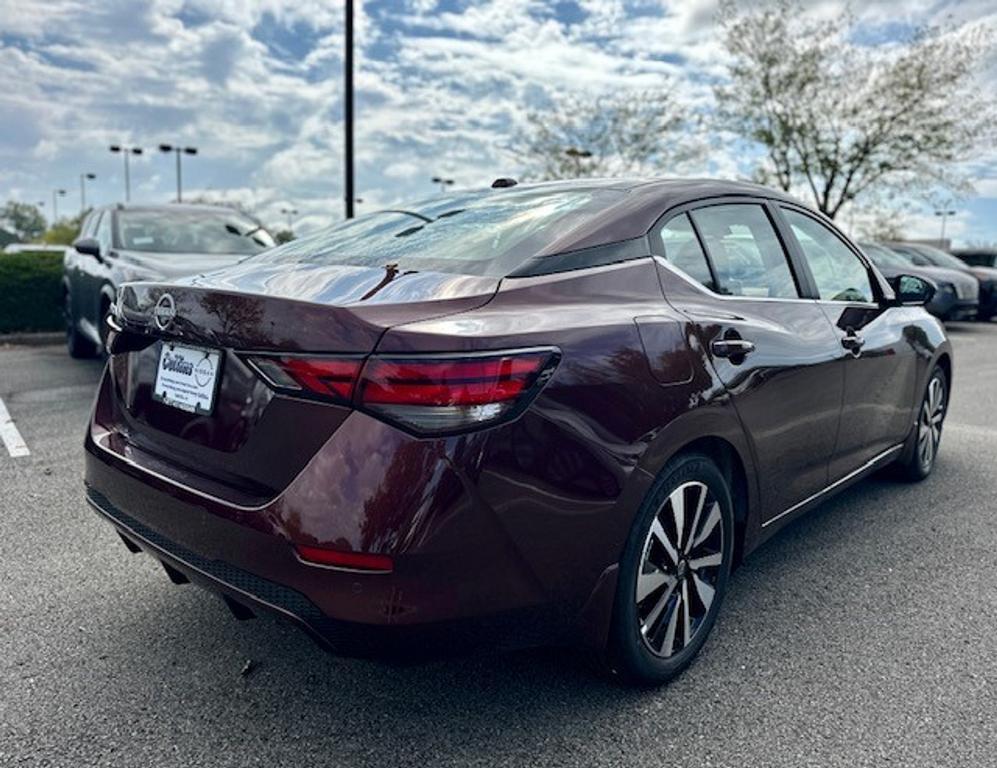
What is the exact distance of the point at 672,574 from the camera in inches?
94.4

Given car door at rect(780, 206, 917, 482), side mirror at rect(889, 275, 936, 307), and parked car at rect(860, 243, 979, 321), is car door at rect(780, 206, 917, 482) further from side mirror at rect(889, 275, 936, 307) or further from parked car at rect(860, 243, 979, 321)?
parked car at rect(860, 243, 979, 321)

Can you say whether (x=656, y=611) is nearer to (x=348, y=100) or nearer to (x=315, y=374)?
(x=315, y=374)

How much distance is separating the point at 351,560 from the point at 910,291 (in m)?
3.25

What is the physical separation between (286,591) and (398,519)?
1.14 feet

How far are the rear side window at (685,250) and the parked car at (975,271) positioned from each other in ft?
46.7

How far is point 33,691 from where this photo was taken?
7.57 feet

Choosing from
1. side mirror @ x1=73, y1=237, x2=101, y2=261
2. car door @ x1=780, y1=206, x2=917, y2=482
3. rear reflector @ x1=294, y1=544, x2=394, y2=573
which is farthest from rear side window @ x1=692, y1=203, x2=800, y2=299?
side mirror @ x1=73, y1=237, x2=101, y2=261

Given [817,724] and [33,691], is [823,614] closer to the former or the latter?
[817,724]

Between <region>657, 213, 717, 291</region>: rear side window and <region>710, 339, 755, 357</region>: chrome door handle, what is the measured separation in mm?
210

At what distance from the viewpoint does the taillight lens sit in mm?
1774

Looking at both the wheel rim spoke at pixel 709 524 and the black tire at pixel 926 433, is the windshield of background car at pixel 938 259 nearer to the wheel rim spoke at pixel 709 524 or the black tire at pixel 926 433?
the black tire at pixel 926 433

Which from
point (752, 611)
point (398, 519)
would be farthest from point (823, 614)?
point (398, 519)

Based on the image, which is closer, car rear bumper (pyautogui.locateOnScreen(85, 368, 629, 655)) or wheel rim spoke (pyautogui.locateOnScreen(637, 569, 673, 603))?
car rear bumper (pyautogui.locateOnScreen(85, 368, 629, 655))

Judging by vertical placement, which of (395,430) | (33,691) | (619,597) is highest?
(395,430)
